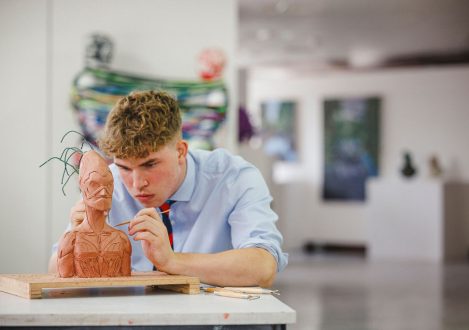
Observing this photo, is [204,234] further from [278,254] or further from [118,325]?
[118,325]

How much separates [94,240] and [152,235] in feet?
0.47

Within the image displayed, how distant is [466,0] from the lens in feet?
28.4

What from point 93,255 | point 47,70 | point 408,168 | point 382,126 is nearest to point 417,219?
point 408,168

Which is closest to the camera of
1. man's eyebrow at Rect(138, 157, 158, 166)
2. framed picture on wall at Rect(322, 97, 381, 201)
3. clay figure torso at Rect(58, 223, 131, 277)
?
clay figure torso at Rect(58, 223, 131, 277)

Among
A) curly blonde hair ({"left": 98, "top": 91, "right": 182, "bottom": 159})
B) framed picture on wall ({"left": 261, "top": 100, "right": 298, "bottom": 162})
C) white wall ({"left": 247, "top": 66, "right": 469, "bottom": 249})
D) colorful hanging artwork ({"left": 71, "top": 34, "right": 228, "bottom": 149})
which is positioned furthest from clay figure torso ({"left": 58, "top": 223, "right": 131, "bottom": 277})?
framed picture on wall ({"left": 261, "top": 100, "right": 298, "bottom": 162})

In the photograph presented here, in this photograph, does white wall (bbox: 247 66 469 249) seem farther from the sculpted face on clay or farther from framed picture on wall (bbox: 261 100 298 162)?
the sculpted face on clay

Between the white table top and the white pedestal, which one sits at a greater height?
the white table top

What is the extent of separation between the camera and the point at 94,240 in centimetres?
199

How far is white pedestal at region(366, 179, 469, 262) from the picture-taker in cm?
1237

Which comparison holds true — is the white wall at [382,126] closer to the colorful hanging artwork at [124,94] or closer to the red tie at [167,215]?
A: the colorful hanging artwork at [124,94]

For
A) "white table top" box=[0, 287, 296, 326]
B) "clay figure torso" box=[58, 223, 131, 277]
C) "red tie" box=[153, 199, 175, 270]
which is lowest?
"white table top" box=[0, 287, 296, 326]

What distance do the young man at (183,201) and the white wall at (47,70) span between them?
232cm

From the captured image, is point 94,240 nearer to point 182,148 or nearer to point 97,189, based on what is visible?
point 97,189

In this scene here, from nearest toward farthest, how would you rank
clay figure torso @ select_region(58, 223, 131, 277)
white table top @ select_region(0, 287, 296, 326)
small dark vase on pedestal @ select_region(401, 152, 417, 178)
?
white table top @ select_region(0, 287, 296, 326) < clay figure torso @ select_region(58, 223, 131, 277) < small dark vase on pedestal @ select_region(401, 152, 417, 178)
